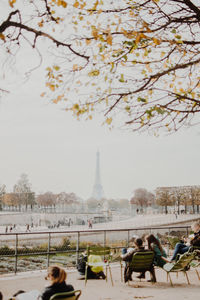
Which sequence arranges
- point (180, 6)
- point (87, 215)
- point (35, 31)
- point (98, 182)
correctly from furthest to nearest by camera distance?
1. point (98, 182)
2. point (87, 215)
3. point (180, 6)
4. point (35, 31)

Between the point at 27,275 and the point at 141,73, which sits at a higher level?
the point at 141,73

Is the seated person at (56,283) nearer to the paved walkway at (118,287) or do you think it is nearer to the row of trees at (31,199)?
the paved walkway at (118,287)

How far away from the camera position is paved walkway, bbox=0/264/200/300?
6301 millimetres

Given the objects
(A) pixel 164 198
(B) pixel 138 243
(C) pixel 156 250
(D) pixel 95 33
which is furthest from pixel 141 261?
(A) pixel 164 198

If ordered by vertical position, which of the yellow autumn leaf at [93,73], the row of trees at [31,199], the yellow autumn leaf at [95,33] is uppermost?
the yellow autumn leaf at [95,33]

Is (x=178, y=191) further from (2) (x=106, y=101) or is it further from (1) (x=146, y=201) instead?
(2) (x=106, y=101)

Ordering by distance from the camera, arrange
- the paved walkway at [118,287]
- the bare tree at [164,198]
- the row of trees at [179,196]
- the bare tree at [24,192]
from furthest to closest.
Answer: the bare tree at [24,192] < the bare tree at [164,198] < the row of trees at [179,196] < the paved walkway at [118,287]

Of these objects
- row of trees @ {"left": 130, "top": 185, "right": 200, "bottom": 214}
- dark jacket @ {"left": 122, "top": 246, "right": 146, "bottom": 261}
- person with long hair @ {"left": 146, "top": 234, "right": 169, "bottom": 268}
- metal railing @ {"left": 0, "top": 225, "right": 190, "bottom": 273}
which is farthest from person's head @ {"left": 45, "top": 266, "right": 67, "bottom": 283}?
row of trees @ {"left": 130, "top": 185, "right": 200, "bottom": 214}

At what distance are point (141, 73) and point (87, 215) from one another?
6759 cm

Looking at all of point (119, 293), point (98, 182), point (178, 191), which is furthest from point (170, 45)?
point (98, 182)

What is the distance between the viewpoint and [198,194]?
65938 millimetres

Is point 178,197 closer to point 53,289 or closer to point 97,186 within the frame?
point 53,289

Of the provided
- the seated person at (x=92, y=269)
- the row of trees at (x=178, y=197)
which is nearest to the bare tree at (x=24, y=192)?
the row of trees at (x=178, y=197)

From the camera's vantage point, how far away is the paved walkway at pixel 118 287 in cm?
630
